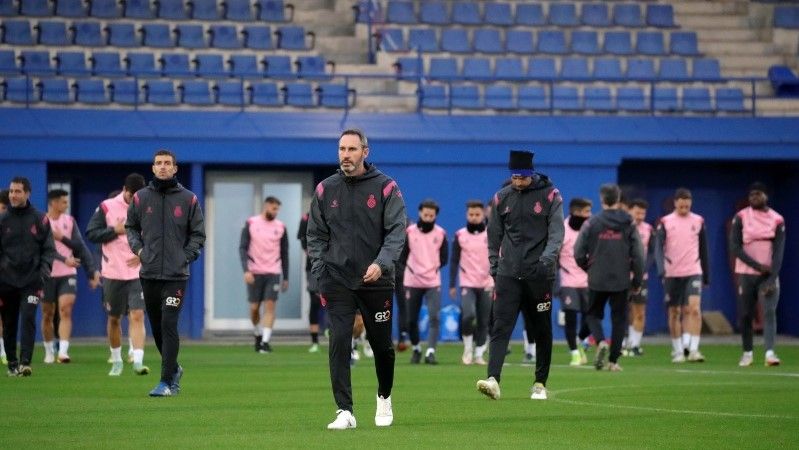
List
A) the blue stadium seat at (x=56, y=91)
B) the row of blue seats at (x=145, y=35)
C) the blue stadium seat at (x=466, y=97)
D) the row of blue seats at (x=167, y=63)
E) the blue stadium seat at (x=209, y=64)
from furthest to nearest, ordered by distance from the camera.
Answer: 1. the row of blue seats at (x=145, y=35)
2. the blue stadium seat at (x=466, y=97)
3. the blue stadium seat at (x=209, y=64)
4. the row of blue seats at (x=167, y=63)
5. the blue stadium seat at (x=56, y=91)

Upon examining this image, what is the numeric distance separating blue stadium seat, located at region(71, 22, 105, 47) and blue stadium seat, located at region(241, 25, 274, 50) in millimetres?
2858

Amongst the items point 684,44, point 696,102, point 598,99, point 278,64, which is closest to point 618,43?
point 684,44

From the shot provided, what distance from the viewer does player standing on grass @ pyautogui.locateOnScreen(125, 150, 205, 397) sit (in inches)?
603

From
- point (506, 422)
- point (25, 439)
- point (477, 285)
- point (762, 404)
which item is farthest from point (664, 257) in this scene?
point (25, 439)

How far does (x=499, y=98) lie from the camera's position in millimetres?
31734

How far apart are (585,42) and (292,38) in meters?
6.27

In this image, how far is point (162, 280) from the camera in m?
15.4

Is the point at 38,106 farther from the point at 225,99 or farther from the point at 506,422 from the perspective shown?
the point at 506,422

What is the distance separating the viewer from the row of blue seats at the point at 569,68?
3269cm

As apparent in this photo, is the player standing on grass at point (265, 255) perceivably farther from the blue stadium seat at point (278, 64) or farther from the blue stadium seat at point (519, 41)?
the blue stadium seat at point (519, 41)

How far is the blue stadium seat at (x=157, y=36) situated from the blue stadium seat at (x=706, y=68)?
35.6ft

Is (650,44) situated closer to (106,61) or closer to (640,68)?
(640,68)

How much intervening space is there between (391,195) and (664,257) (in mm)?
12852

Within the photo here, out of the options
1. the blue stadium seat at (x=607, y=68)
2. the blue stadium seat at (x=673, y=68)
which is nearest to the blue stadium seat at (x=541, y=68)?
the blue stadium seat at (x=607, y=68)
